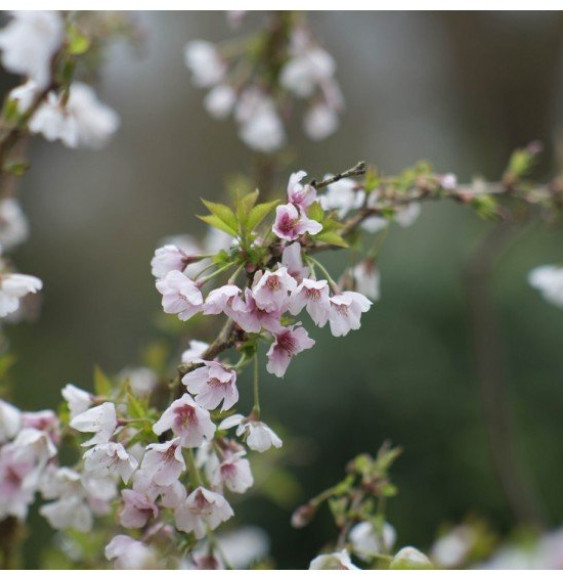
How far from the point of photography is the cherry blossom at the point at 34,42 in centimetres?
96

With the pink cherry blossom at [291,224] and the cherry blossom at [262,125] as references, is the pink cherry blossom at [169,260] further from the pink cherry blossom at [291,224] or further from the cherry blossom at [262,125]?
the cherry blossom at [262,125]

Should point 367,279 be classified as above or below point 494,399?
above

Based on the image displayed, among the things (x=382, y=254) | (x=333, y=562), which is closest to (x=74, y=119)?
(x=333, y=562)

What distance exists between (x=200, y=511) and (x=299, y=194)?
0.96ft

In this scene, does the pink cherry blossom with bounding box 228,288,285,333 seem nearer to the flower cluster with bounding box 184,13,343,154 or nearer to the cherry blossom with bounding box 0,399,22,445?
the cherry blossom with bounding box 0,399,22,445

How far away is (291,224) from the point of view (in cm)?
65

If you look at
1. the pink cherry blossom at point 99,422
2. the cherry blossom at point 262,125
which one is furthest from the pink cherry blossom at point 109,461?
the cherry blossom at point 262,125

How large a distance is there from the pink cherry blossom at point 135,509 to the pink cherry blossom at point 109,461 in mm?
26

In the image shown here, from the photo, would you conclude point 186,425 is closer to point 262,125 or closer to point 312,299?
point 312,299

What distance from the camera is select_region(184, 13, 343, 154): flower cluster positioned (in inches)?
50.3

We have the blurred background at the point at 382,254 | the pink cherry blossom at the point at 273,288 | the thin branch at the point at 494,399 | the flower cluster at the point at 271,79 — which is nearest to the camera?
the pink cherry blossom at the point at 273,288

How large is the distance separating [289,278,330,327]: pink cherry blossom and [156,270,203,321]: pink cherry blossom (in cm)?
8

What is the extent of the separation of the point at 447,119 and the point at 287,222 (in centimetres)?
383
